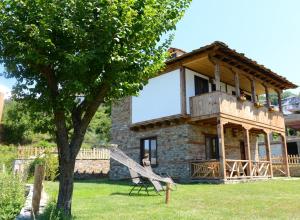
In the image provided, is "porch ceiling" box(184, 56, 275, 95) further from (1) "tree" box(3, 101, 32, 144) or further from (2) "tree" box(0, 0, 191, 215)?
(1) "tree" box(3, 101, 32, 144)

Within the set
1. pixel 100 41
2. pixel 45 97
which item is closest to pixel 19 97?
pixel 45 97

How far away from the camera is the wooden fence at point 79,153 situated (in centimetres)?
1848

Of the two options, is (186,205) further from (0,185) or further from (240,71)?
(240,71)

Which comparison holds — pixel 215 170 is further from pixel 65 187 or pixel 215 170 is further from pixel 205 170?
pixel 65 187

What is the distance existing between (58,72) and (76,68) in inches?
31.4

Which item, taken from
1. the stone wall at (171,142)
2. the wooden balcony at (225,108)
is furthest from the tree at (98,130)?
the wooden balcony at (225,108)

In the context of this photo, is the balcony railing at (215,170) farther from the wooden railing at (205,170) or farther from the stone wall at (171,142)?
the stone wall at (171,142)

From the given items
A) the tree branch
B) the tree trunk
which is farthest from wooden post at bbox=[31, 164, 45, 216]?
the tree branch

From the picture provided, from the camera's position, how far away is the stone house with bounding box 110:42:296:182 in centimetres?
1488

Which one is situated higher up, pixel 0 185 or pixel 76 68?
pixel 76 68

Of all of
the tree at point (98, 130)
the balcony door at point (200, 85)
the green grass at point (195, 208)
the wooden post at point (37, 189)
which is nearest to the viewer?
the wooden post at point (37, 189)

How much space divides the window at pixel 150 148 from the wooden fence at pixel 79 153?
3987 mm

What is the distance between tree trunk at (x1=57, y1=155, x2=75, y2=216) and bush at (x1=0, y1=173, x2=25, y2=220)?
0.73 metres

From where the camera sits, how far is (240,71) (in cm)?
1688
